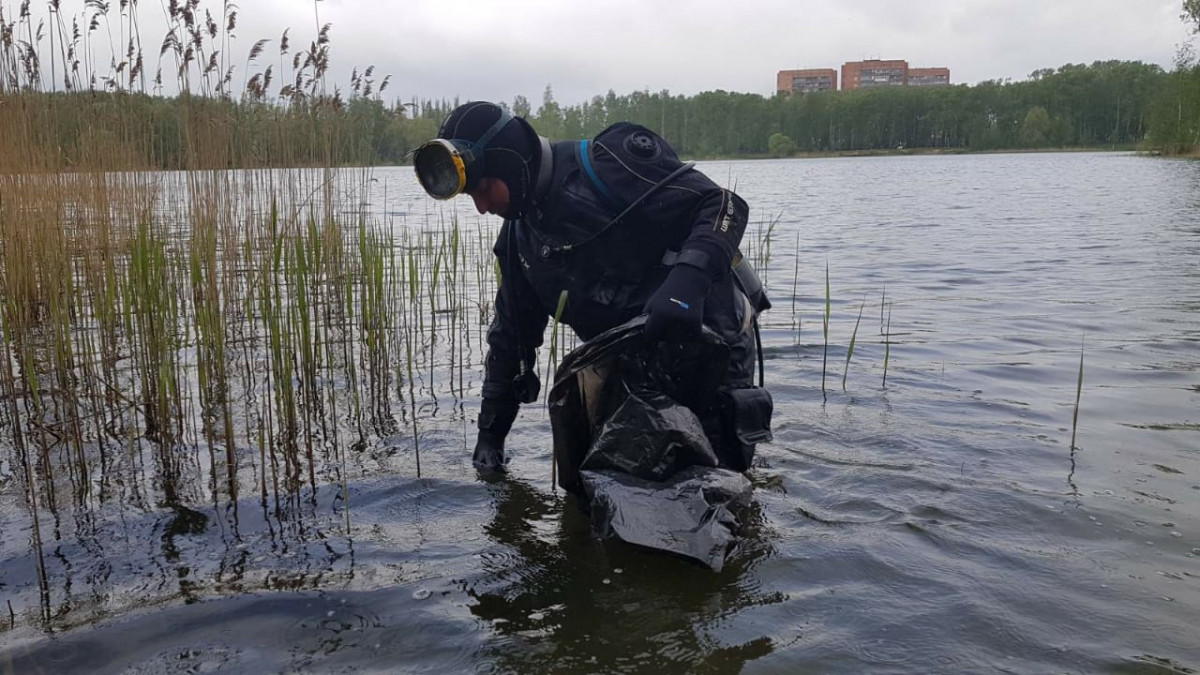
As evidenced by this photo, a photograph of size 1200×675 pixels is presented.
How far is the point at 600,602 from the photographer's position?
2.71 m

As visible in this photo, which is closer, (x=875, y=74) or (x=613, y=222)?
(x=613, y=222)

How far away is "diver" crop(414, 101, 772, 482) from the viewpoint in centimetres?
300

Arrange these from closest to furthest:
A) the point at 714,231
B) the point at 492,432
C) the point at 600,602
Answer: the point at 600,602 < the point at 714,231 < the point at 492,432

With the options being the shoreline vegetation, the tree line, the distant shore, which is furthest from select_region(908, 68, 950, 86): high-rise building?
the shoreline vegetation

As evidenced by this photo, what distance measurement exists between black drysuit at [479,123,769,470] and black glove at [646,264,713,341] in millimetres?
132

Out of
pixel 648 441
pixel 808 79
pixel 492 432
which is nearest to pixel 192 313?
pixel 492 432

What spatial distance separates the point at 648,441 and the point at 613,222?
33.4 inches

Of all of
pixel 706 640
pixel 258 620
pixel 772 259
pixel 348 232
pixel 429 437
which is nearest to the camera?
pixel 706 640

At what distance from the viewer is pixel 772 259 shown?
1229 cm

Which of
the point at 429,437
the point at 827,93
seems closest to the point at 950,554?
the point at 429,437

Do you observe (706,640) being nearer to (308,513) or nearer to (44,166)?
(308,513)

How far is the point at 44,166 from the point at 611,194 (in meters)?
3.71

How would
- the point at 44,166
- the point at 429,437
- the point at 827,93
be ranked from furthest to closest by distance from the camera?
the point at 827,93, the point at 44,166, the point at 429,437

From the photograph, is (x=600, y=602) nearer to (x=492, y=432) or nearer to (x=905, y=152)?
(x=492, y=432)
